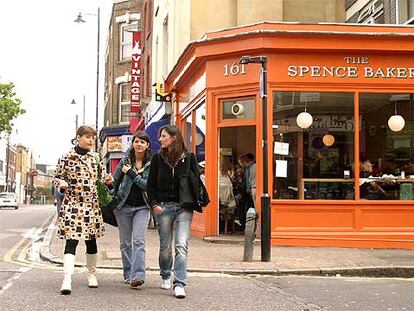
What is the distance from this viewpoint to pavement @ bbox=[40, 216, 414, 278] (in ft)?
28.7

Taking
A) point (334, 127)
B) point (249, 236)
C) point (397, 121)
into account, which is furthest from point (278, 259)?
point (397, 121)

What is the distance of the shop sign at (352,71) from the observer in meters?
11.9

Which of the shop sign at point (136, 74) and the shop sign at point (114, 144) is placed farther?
the shop sign at point (114, 144)

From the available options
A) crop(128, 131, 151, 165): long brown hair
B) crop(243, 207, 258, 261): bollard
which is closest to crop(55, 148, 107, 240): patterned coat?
crop(128, 131, 151, 165): long brown hair

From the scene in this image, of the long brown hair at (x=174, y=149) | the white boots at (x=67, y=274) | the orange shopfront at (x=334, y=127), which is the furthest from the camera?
the orange shopfront at (x=334, y=127)

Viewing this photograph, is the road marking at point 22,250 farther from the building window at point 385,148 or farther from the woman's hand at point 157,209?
the building window at point 385,148

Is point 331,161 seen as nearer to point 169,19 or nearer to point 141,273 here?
point 141,273

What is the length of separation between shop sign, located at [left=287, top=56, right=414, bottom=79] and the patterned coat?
251 inches

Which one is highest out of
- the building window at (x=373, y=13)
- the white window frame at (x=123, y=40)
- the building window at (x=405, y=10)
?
the white window frame at (x=123, y=40)

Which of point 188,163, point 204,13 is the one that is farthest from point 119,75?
point 188,163

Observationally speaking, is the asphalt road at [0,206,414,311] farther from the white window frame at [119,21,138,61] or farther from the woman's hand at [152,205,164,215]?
the white window frame at [119,21,138,61]

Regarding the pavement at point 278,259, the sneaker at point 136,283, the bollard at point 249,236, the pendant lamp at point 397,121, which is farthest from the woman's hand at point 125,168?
the pendant lamp at point 397,121

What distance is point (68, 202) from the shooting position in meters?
6.56

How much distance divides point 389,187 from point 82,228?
24.5ft
